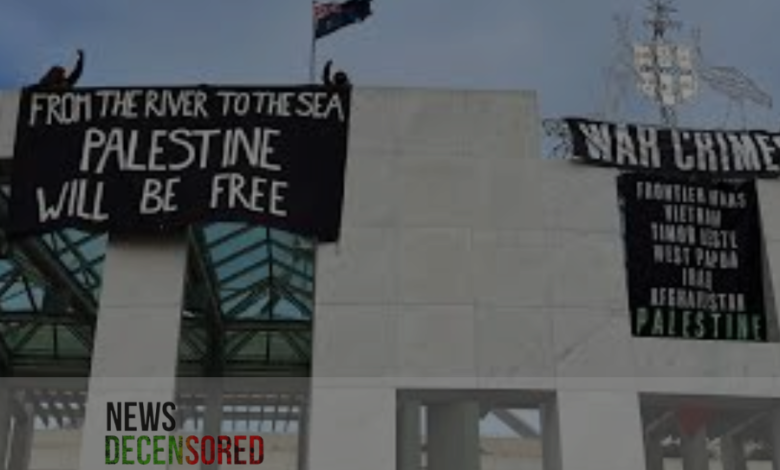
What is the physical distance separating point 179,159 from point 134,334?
3868 millimetres

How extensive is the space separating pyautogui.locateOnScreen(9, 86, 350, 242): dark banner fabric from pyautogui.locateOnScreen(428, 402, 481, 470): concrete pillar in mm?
10436

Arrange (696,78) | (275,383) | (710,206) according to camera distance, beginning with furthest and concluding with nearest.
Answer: (275,383), (696,78), (710,206)

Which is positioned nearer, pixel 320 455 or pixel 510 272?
pixel 320 455

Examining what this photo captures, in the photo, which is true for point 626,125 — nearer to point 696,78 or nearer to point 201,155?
point 696,78

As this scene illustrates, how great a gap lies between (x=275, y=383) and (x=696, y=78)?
61.6 feet

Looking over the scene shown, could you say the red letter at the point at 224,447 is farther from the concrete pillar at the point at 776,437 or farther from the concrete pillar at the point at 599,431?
the concrete pillar at the point at 776,437

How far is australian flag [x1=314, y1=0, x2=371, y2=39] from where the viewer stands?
26.8 m

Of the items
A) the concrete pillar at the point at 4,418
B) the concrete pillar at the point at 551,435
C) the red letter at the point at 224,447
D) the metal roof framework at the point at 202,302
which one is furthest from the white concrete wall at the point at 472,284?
the red letter at the point at 224,447

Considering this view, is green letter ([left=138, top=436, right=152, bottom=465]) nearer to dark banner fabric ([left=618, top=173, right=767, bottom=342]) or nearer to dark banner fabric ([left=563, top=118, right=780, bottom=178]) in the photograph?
dark banner fabric ([left=618, top=173, right=767, bottom=342])

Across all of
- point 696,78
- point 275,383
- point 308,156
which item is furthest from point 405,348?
point 275,383

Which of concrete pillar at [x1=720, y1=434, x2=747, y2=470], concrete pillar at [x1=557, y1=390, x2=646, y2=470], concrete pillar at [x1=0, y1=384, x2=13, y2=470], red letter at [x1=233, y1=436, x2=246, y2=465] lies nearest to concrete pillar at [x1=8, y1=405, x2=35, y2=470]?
concrete pillar at [x1=0, y1=384, x2=13, y2=470]

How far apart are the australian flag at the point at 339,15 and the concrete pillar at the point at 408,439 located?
13001 mm

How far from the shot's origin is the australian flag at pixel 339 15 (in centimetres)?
2683

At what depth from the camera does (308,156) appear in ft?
77.7
